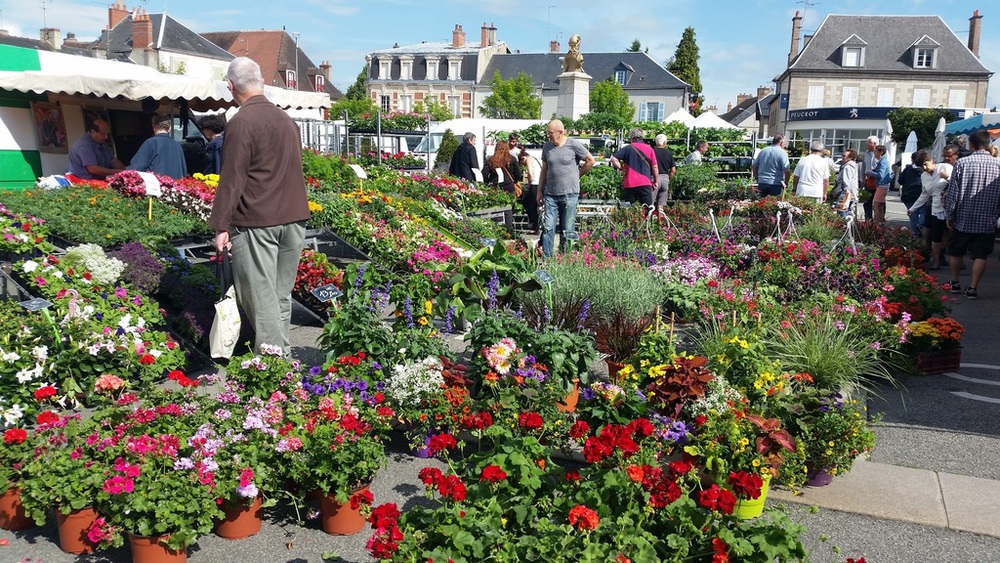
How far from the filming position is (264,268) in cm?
479

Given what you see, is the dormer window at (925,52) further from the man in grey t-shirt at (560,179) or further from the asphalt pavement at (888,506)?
the asphalt pavement at (888,506)

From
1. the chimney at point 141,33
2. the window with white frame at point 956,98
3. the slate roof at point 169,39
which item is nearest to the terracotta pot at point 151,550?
the chimney at point 141,33

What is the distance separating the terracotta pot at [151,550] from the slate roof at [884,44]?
5495 centimetres

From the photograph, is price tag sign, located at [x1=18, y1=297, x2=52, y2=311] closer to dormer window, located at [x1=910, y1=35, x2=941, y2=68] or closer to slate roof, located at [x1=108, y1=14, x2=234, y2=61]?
slate roof, located at [x1=108, y1=14, x2=234, y2=61]

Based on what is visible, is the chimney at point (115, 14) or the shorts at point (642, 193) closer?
the shorts at point (642, 193)

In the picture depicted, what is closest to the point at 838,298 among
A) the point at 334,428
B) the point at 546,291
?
the point at 546,291

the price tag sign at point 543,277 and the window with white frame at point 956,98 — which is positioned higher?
the window with white frame at point 956,98

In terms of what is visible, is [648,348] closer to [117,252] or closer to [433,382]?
[433,382]

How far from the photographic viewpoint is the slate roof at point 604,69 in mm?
62069

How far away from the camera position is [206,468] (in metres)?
3.14

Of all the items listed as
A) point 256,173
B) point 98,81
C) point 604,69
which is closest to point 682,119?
point 98,81

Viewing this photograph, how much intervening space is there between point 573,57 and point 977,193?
12780 mm

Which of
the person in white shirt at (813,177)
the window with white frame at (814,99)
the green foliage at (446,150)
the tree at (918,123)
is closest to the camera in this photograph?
the person in white shirt at (813,177)

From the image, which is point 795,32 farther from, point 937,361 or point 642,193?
point 937,361
